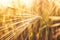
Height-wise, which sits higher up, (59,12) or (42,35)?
(59,12)

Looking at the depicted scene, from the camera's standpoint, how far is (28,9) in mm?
1251

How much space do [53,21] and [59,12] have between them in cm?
10

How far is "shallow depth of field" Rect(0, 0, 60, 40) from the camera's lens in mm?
1220

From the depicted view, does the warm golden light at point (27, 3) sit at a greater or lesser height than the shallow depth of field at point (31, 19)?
greater

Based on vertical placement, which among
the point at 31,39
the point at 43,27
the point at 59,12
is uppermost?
the point at 59,12

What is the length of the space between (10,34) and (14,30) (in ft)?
0.16

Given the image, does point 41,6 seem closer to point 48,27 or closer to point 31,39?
point 48,27

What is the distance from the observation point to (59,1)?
1.27 metres

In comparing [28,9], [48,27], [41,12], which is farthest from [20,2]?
[48,27]

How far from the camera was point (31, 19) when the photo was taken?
49.0 inches

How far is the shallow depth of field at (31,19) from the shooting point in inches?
48.0

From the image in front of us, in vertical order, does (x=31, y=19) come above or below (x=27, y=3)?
below

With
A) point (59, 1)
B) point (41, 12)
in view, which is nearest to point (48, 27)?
point (41, 12)

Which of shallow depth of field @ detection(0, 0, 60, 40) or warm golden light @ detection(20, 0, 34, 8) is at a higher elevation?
warm golden light @ detection(20, 0, 34, 8)
